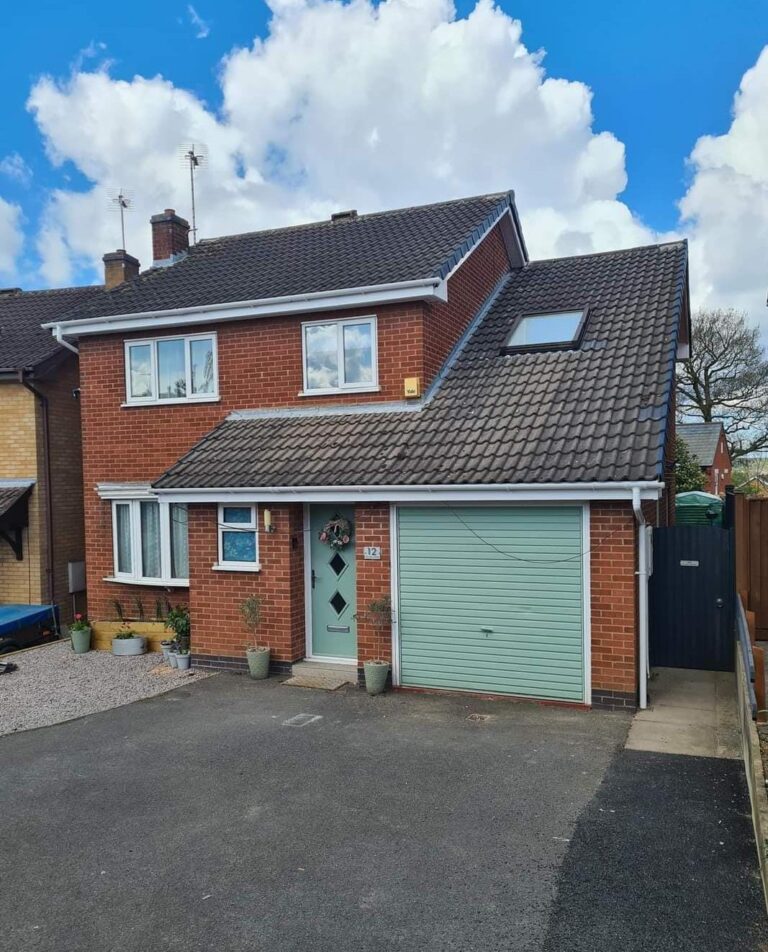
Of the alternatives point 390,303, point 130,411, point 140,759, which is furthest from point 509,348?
point 140,759

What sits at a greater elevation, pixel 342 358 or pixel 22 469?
pixel 342 358

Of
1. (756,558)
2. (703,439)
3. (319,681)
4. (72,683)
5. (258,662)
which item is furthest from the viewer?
(703,439)

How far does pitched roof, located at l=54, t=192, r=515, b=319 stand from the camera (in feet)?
37.9

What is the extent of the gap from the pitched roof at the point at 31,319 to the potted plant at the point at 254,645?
7259 mm

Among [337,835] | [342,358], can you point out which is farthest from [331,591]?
[337,835]

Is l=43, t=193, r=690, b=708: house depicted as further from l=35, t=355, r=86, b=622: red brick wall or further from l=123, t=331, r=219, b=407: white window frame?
l=35, t=355, r=86, b=622: red brick wall

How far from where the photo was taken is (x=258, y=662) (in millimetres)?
10047

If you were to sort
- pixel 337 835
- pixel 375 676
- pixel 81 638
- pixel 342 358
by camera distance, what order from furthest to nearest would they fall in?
pixel 81 638 < pixel 342 358 < pixel 375 676 < pixel 337 835

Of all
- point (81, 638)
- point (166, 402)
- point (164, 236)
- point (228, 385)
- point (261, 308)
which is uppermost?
point (164, 236)

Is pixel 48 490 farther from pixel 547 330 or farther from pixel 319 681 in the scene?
pixel 547 330

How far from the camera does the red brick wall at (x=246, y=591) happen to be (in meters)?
10.2

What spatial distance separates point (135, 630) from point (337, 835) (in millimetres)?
A: 7538

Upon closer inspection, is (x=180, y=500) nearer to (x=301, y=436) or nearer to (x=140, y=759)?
(x=301, y=436)

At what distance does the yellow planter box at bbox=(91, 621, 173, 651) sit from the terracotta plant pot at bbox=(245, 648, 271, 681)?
8.22ft
